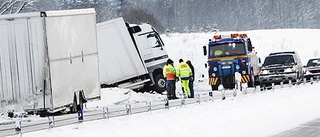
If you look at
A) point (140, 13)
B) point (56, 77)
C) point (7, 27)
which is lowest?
point (56, 77)

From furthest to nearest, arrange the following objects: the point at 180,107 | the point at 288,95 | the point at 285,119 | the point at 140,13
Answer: the point at 140,13
the point at 288,95
the point at 180,107
the point at 285,119

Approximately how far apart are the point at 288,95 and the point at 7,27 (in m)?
10.5

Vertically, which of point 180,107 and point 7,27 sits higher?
point 7,27

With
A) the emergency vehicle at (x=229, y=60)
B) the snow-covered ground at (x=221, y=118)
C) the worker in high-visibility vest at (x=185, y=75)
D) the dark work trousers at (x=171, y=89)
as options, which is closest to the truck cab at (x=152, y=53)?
the snow-covered ground at (x=221, y=118)

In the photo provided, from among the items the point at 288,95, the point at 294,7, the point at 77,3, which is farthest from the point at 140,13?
the point at 288,95

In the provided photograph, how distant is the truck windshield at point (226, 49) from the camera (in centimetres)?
3183

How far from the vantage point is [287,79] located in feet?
107

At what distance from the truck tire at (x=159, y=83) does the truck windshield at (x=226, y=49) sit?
9.32ft

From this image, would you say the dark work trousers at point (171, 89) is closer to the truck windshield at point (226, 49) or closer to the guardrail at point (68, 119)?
the guardrail at point (68, 119)

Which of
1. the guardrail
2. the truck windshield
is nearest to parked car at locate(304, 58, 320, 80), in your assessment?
the truck windshield

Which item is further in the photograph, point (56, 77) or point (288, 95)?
point (288, 95)

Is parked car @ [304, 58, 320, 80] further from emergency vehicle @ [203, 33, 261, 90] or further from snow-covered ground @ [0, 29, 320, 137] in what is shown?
snow-covered ground @ [0, 29, 320, 137]

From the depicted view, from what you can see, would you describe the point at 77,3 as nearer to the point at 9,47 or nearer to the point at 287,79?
the point at 287,79

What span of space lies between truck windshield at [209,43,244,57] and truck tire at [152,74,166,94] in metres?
2.84
